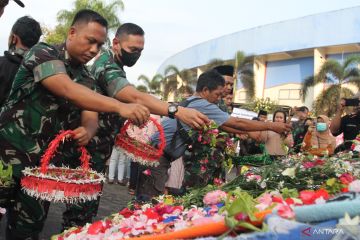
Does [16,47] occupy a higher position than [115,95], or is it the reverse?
[16,47]

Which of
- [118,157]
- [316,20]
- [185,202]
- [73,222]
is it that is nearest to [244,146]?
[118,157]

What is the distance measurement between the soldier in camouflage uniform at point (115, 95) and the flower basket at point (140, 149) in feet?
0.47

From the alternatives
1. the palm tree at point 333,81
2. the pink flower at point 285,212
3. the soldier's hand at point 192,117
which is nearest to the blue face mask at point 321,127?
the soldier's hand at point 192,117

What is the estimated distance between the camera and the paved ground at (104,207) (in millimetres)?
4821

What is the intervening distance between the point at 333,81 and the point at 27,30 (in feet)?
87.3

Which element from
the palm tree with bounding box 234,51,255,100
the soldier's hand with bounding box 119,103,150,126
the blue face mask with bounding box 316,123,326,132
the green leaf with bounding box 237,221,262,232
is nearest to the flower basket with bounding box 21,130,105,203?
the soldier's hand with bounding box 119,103,150,126

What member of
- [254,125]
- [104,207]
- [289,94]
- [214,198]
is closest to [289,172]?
[214,198]

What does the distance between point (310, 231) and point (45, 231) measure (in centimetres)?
388

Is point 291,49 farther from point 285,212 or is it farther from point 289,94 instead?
point 285,212

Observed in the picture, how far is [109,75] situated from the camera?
11.8ft

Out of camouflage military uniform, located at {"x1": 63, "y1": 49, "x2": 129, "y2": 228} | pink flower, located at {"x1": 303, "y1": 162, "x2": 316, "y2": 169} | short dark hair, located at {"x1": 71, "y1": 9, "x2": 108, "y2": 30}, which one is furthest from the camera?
camouflage military uniform, located at {"x1": 63, "y1": 49, "x2": 129, "y2": 228}

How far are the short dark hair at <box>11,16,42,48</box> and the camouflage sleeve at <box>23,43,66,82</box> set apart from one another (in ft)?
4.08

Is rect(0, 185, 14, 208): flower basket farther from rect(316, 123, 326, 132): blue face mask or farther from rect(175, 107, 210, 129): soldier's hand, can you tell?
rect(316, 123, 326, 132): blue face mask

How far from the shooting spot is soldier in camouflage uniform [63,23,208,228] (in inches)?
128
